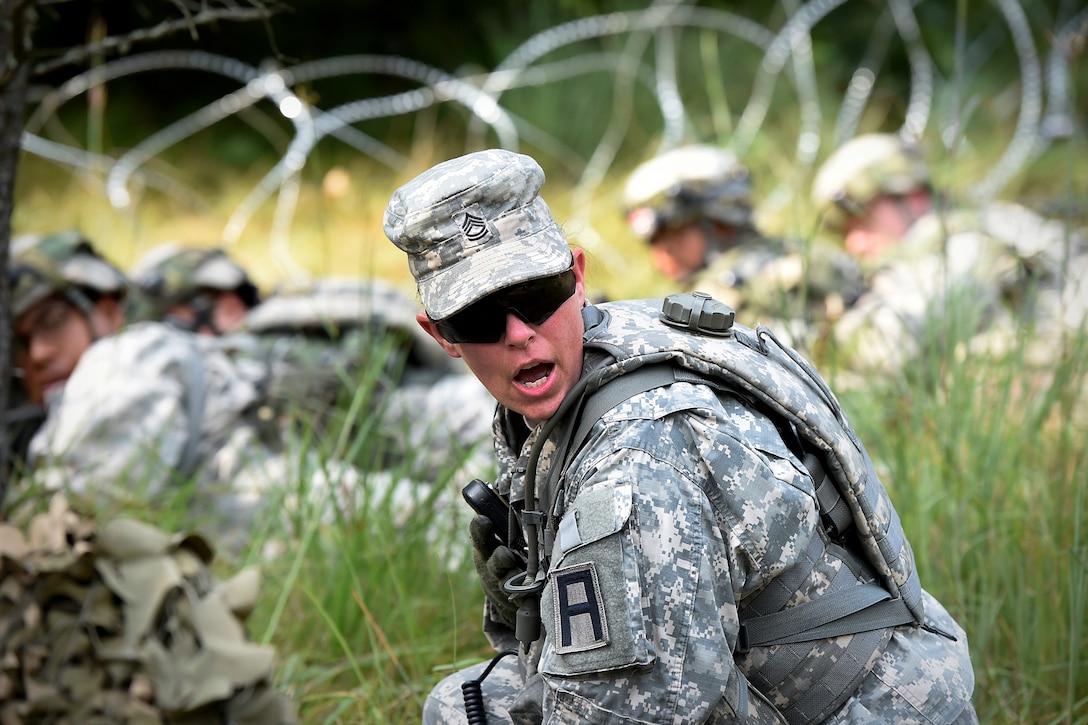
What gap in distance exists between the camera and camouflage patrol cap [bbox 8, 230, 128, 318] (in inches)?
177

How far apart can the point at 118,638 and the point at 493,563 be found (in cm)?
110

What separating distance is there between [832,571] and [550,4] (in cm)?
955

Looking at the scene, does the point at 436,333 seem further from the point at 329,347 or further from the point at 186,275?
the point at 186,275

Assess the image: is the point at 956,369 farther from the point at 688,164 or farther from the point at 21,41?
the point at 688,164

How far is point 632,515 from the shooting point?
1.58m

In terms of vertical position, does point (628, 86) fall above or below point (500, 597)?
above

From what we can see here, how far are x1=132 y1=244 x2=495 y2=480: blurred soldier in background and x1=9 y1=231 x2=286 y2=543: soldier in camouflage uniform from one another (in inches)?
7.8

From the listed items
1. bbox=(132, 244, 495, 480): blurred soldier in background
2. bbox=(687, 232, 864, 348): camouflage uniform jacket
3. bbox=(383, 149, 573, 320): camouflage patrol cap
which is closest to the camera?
bbox=(383, 149, 573, 320): camouflage patrol cap

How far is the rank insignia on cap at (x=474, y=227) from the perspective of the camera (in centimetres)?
167

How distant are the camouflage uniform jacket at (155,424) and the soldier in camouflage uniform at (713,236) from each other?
2334mm

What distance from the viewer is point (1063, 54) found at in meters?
2.75

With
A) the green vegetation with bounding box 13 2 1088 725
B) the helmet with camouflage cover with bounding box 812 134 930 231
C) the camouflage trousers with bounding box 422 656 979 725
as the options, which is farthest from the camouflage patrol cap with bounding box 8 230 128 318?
the helmet with camouflage cover with bounding box 812 134 930 231

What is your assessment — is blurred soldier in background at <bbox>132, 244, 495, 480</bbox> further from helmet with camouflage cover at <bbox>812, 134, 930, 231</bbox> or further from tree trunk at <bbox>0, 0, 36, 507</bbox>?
helmet with camouflage cover at <bbox>812, 134, 930, 231</bbox>

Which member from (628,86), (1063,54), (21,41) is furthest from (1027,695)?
(628,86)
